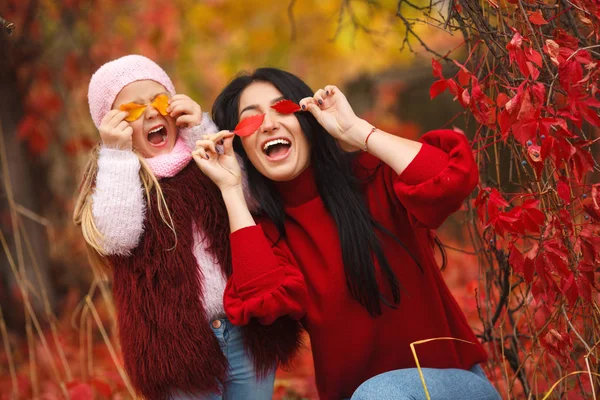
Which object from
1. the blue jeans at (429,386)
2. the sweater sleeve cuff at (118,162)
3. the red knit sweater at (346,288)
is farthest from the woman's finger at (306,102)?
the blue jeans at (429,386)

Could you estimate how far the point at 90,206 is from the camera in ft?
7.18

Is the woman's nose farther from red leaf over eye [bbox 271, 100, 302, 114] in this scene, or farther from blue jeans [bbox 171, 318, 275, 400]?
blue jeans [bbox 171, 318, 275, 400]

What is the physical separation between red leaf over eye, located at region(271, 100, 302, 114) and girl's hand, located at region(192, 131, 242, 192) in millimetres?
173

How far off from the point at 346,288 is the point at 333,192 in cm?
32

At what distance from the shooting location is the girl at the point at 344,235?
2084 mm

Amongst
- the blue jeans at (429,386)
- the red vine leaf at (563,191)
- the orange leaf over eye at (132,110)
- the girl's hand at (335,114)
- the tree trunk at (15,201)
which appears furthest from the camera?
the tree trunk at (15,201)

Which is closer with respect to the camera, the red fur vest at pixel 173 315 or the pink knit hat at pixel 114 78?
the red fur vest at pixel 173 315

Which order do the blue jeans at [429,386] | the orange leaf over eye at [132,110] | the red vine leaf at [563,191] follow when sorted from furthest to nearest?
the orange leaf over eye at [132,110]
the blue jeans at [429,386]
the red vine leaf at [563,191]

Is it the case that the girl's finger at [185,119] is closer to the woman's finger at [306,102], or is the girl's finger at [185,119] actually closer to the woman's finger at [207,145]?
the woman's finger at [207,145]

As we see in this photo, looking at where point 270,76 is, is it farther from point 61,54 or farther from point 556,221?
point 61,54

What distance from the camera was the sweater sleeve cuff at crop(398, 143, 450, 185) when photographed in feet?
6.64

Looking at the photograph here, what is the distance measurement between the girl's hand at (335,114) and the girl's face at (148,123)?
18.6 inches

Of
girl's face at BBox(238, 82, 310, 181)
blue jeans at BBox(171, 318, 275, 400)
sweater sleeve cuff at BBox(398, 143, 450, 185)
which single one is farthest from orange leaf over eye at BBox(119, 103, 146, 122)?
sweater sleeve cuff at BBox(398, 143, 450, 185)

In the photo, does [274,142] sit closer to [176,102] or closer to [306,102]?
[306,102]
